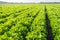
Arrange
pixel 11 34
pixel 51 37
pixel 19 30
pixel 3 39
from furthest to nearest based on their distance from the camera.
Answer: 1. pixel 51 37
2. pixel 19 30
3. pixel 11 34
4. pixel 3 39

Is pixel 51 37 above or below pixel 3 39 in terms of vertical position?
below

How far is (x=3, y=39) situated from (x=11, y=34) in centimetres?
177

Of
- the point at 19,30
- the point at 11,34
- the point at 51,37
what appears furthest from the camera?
the point at 51,37

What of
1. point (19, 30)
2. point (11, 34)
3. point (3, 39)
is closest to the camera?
point (3, 39)

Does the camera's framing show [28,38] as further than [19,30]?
No

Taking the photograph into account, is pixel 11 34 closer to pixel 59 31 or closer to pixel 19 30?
pixel 19 30

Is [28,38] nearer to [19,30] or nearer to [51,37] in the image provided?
[19,30]

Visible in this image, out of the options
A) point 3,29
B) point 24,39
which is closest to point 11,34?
point 24,39

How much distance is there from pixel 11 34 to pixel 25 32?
8.22 feet

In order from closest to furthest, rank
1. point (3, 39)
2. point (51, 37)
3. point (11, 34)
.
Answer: point (3, 39)
point (11, 34)
point (51, 37)

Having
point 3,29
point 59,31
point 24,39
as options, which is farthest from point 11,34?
point 59,31

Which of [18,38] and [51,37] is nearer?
[18,38]

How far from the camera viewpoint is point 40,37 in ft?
59.3

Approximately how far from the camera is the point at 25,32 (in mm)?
21188
